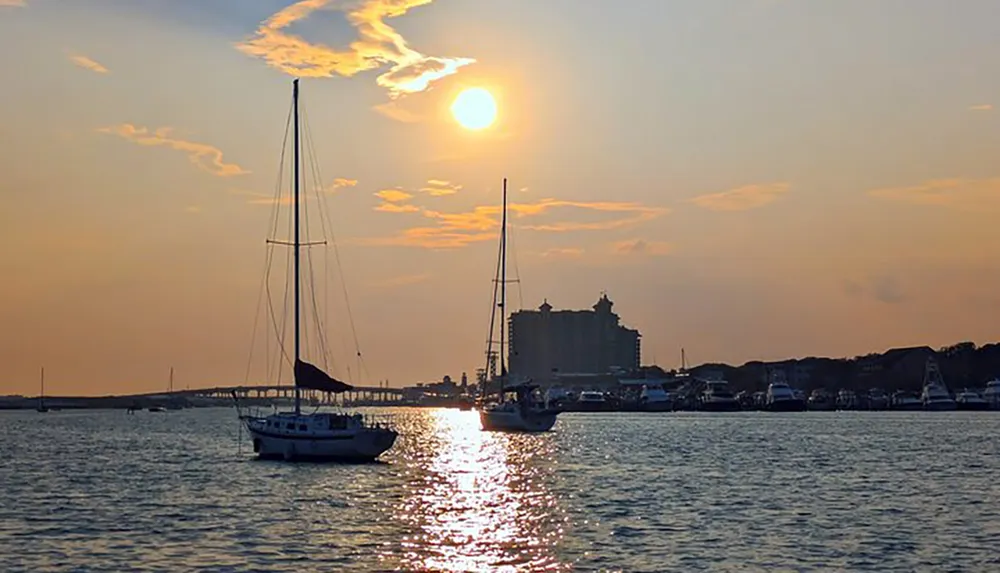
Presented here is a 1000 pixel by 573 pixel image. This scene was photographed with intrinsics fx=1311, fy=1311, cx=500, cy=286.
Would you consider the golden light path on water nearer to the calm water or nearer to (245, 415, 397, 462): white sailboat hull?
the calm water

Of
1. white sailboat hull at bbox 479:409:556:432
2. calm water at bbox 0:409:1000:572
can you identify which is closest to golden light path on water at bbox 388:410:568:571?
calm water at bbox 0:409:1000:572

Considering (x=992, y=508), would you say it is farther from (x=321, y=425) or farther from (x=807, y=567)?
(x=321, y=425)

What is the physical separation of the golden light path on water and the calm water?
16cm

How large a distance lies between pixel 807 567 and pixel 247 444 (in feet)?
271

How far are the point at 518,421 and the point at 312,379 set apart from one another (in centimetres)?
5691

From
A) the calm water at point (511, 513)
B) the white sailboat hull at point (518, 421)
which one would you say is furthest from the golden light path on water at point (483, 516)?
the white sailboat hull at point (518, 421)

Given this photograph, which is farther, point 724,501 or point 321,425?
point 321,425

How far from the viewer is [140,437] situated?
5955 inches

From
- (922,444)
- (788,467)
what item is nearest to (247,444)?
(788,467)

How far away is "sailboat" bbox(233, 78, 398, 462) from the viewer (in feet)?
268

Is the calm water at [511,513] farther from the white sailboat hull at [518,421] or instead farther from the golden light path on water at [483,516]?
the white sailboat hull at [518,421]

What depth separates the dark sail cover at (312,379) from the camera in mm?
81812

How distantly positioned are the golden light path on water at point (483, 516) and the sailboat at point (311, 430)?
13.8ft

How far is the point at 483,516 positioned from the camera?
5478 centimetres
